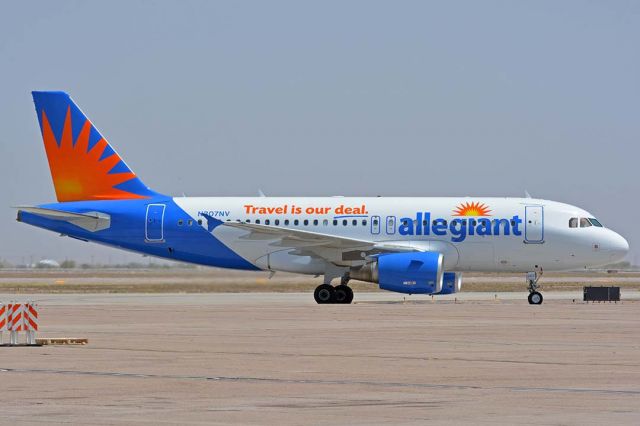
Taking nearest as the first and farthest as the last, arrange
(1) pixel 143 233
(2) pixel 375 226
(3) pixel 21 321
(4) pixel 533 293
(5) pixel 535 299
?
(3) pixel 21 321
(5) pixel 535 299
(4) pixel 533 293
(2) pixel 375 226
(1) pixel 143 233

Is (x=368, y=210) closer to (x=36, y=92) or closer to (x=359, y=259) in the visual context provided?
(x=359, y=259)

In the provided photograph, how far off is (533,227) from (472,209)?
7.36 ft

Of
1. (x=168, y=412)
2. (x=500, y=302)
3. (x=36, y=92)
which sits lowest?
(x=168, y=412)

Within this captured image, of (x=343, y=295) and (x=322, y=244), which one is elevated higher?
(x=322, y=244)

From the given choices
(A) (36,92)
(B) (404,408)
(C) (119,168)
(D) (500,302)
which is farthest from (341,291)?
(B) (404,408)

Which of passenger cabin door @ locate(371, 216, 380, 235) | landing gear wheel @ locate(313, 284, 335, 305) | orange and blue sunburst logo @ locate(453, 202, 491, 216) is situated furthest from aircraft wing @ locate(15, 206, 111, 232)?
orange and blue sunburst logo @ locate(453, 202, 491, 216)

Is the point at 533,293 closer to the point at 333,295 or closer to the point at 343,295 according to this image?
the point at 343,295

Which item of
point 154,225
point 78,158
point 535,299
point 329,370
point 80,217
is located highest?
point 78,158

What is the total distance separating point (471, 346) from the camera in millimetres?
25656

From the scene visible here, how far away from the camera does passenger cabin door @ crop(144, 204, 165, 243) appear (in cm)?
4888

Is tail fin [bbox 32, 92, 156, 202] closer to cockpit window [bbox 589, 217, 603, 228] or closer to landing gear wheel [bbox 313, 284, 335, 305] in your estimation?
landing gear wheel [bbox 313, 284, 335, 305]

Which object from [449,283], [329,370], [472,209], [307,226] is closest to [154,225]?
[307,226]

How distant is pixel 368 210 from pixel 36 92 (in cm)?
1372

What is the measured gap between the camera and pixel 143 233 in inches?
1928
